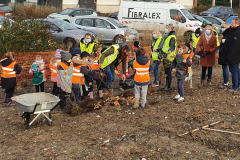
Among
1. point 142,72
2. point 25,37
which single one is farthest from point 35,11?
point 142,72

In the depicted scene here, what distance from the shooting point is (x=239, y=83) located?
9.70 metres

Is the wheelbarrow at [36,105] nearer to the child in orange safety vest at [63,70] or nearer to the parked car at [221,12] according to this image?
the child in orange safety vest at [63,70]

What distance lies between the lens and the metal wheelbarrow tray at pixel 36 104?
654cm

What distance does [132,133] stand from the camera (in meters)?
6.66

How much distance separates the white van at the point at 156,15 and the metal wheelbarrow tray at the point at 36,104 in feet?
45.1

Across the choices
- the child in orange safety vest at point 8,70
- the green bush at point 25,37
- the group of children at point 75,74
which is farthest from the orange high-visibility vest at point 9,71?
the green bush at point 25,37

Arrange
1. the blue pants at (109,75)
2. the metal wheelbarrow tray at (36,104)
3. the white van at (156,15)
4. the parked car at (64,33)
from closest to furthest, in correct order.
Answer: the metal wheelbarrow tray at (36,104) < the blue pants at (109,75) < the parked car at (64,33) < the white van at (156,15)

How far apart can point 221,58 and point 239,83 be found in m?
0.96

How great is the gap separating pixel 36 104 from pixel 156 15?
16059mm

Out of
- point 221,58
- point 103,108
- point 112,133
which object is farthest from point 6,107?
point 221,58

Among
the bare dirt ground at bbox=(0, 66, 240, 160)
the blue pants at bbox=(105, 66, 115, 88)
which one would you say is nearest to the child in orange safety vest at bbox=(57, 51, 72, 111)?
the bare dirt ground at bbox=(0, 66, 240, 160)

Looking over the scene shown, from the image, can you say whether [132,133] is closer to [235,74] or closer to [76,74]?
[76,74]

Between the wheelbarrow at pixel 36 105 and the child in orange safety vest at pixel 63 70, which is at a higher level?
the child in orange safety vest at pixel 63 70

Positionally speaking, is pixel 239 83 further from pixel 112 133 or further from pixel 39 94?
pixel 39 94
